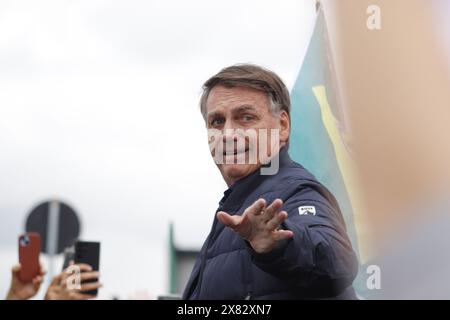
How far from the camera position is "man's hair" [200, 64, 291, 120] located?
2621 mm

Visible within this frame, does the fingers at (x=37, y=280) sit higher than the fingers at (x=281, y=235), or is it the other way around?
the fingers at (x=281, y=235)

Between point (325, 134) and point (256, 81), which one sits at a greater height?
point (256, 81)

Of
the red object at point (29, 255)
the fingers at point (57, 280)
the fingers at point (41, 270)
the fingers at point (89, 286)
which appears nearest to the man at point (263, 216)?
the fingers at point (89, 286)

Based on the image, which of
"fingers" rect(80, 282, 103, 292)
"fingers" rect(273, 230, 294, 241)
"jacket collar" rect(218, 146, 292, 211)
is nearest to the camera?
"fingers" rect(273, 230, 294, 241)

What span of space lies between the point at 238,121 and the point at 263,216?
60cm

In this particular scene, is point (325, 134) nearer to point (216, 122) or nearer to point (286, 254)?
point (216, 122)

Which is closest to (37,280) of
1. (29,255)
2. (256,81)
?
(29,255)

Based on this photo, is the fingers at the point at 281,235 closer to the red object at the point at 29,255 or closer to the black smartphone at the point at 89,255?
the black smartphone at the point at 89,255

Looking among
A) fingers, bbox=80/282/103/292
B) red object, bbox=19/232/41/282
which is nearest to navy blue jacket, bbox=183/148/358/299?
fingers, bbox=80/282/103/292

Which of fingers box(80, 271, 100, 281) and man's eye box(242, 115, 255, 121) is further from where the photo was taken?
fingers box(80, 271, 100, 281)

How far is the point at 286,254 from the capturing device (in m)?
2.12

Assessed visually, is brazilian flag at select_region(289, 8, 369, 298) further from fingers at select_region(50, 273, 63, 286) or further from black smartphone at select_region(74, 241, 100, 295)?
fingers at select_region(50, 273, 63, 286)

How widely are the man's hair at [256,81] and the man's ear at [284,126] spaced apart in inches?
0.7

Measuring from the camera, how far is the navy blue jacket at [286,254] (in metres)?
2.15
